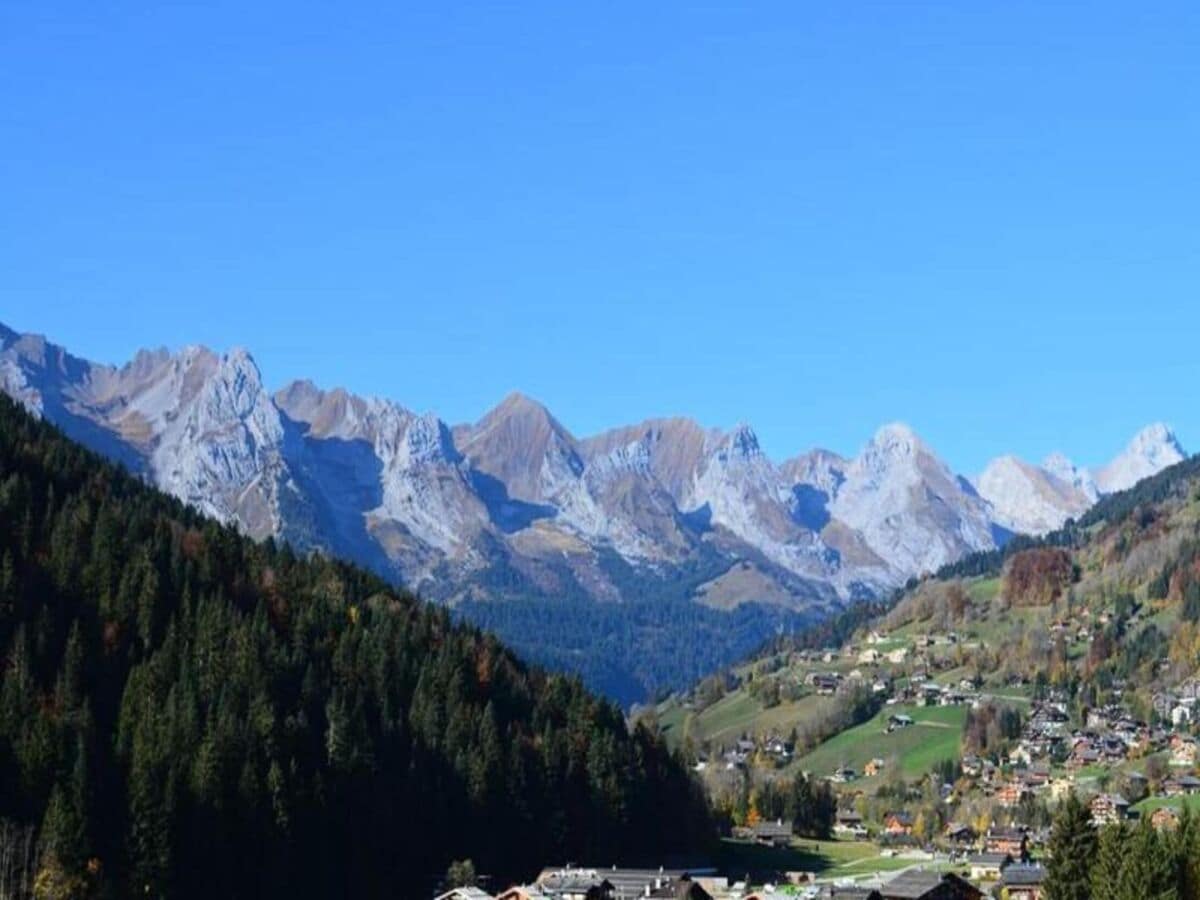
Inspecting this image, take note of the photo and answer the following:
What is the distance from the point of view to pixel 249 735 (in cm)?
14200

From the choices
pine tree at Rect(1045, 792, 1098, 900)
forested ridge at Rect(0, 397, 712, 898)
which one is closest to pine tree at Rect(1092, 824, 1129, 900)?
pine tree at Rect(1045, 792, 1098, 900)

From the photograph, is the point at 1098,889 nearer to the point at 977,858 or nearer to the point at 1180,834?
the point at 1180,834

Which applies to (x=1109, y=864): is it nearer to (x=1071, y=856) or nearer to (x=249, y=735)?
(x=1071, y=856)

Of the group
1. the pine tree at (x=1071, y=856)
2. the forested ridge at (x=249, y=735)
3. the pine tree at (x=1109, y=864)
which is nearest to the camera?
the pine tree at (x=1109, y=864)

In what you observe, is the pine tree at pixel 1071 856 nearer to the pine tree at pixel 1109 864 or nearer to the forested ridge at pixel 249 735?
the pine tree at pixel 1109 864

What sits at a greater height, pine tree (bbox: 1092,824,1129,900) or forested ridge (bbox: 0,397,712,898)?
forested ridge (bbox: 0,397,712,898)

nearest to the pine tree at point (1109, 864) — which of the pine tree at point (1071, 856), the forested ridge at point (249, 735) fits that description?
the pine tree at point (1071, 856)

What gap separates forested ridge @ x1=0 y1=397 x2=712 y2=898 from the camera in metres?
129

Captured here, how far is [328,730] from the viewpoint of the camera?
511 ft

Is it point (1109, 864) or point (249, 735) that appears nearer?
point (1109, 864)

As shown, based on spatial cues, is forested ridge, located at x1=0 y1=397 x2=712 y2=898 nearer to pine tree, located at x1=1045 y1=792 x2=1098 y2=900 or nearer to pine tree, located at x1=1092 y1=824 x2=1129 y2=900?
pine tree, located at x1=1045 y1=792 x2=1098 y2=900

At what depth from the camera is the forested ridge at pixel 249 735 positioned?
12862 centimetres

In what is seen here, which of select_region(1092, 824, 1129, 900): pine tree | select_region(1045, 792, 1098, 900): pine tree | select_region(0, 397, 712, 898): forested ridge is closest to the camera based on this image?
select_region(1092, 824, 1129, 900): pine tree

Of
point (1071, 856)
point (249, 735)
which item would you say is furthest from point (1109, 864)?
point (249, 735)
